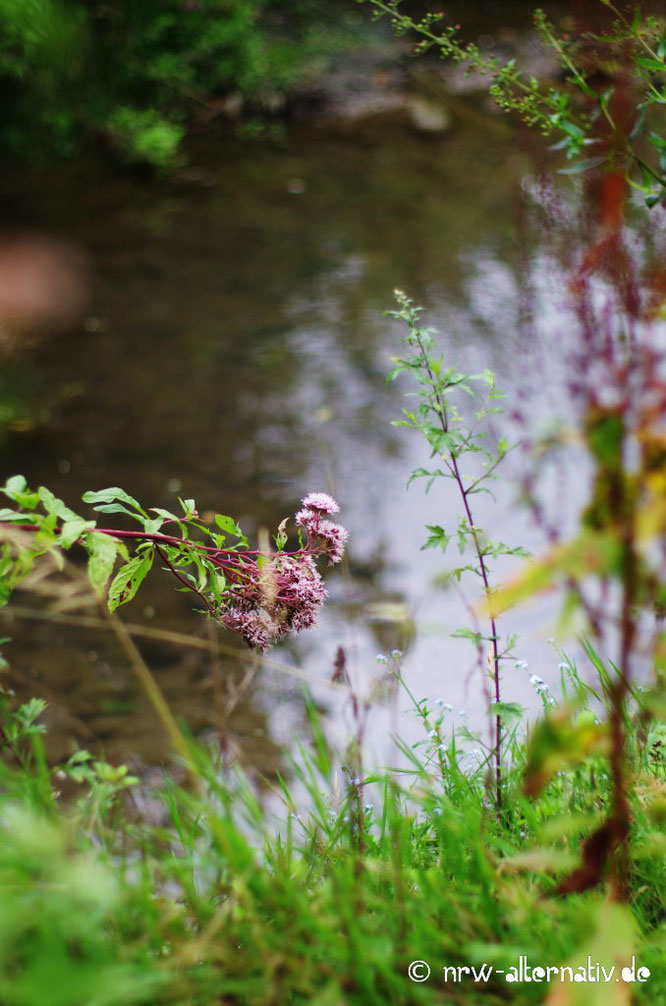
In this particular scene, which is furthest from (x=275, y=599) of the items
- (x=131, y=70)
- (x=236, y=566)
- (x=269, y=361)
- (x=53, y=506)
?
(x=131, y=70)

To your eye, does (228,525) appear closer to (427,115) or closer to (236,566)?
(236,566)

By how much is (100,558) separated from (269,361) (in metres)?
3.15

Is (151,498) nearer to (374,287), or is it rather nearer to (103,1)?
(374,287)

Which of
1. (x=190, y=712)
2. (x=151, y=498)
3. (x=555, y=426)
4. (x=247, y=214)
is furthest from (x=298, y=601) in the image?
(x=247, y=214)

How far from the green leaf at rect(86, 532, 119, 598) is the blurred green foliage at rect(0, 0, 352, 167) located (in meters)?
5.33

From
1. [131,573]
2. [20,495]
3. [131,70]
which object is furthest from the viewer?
[131,70]

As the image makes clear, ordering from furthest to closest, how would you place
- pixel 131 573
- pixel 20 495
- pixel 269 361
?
pixel 269 361
pixel 131 573
pixel 20 495

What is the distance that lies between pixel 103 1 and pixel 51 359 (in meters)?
3.25

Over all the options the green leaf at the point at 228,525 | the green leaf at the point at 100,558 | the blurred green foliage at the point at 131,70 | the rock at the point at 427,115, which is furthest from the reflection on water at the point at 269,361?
the green leaf at the point at 100,558

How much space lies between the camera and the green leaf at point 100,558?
1.29m

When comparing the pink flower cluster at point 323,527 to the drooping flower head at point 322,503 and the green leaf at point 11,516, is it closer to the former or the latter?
the drooping flower head at point 322,503

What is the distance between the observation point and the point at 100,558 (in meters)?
1.31

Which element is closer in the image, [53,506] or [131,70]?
[53,506]

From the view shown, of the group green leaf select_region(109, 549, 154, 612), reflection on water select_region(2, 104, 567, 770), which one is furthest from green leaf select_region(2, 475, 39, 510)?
reflection on water select_region(2, 104, 567, 770)
